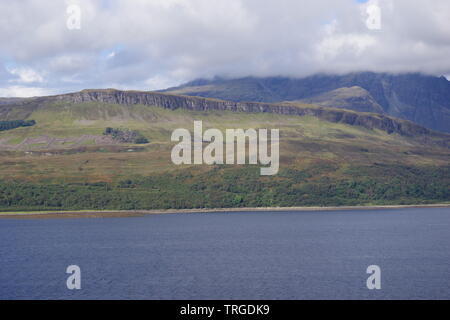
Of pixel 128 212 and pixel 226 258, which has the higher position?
pixel 226 258

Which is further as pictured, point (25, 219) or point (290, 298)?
point (25, 219)

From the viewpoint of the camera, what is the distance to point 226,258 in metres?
94.2

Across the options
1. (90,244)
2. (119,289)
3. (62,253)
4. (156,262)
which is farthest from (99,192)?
(119,289)

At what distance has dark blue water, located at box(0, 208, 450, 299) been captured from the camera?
7038cm

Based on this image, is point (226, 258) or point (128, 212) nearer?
point (226, 258)

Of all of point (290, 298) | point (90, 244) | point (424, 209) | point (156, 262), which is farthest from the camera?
point (424, 209)

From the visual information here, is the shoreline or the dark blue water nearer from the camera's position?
Result: the dark blue water

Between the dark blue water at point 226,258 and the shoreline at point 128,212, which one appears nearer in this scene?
the dark blue water at point 226,258

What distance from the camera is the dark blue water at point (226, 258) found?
70.4 metres

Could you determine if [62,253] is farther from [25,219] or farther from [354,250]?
[25,219]
